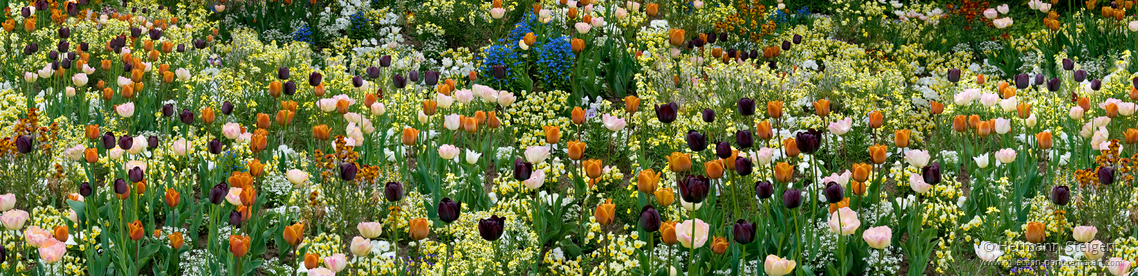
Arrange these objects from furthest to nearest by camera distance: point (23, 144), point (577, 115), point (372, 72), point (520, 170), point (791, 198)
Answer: point (372, 72), point (577, 115), point (23, 144), point (520, 170), point (791, 198)

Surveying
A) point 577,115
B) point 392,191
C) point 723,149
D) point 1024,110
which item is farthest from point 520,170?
point 1024,110

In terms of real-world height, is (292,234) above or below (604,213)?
below

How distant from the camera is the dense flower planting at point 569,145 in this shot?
11.7ft

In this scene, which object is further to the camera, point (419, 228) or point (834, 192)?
point (834, 192)

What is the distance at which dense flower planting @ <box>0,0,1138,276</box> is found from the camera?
355cm

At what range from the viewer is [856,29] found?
26.3 feet

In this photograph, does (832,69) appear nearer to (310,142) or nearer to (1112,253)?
(1112,253)

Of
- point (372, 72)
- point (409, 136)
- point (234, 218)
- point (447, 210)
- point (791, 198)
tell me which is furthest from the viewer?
point (372, 72)

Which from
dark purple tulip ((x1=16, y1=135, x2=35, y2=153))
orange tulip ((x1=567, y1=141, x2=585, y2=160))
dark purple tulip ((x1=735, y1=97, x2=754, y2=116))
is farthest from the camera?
dark purple tulip ((x1=735, y1=97, x2=754, y2=116))

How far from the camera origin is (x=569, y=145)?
383 cm

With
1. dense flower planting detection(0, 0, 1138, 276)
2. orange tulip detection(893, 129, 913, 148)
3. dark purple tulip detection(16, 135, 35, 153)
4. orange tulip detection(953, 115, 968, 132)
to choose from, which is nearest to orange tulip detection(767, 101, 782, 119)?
dense flower planting detection(0, 0, 1138, 276)

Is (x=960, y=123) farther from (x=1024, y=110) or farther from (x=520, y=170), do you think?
(x=520, y=170)

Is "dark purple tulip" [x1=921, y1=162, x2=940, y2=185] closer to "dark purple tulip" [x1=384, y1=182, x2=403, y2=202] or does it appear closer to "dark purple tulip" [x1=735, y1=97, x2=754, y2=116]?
"dark purple tulip" [x1=735, y1=97, x2=754, y2=116]

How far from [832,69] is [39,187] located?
4.52 m
